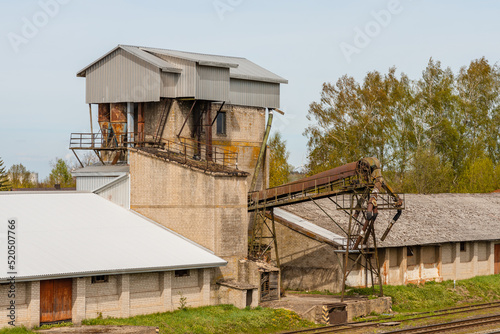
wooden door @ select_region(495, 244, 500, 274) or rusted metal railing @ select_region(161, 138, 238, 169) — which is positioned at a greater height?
rusted metal railing @ select_region(161, 138, 238, 169)

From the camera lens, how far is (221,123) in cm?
3784

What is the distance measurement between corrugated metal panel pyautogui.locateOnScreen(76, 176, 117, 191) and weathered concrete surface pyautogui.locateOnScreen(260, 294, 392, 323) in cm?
962

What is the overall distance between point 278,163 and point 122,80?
114ft

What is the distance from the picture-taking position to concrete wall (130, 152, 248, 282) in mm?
29859

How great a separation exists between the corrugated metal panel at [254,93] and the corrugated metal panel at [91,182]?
895 centimetres

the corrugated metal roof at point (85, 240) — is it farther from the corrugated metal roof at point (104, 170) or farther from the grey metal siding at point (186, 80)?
the grey metal siding at point (186, 80)

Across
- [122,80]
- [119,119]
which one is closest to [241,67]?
[122,80]

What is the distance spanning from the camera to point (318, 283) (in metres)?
34.4

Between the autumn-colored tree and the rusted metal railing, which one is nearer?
the rusted metal railing

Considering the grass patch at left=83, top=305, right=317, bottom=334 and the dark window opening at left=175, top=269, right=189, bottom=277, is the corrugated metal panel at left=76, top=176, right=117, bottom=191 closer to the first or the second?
the dark window opening at left=175, top=269, right=189, bottom=277

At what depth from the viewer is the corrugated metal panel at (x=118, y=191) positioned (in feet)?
103

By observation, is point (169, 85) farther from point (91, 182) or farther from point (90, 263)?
point (90, 263)

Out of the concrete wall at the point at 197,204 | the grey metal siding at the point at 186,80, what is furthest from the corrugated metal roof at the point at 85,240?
the grey metal siding at the point at 186,80

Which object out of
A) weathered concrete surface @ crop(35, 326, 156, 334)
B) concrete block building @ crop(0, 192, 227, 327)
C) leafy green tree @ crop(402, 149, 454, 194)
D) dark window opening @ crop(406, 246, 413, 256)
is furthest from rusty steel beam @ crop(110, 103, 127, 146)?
leafy green tree @ crop(402, 149, 454, 194)
